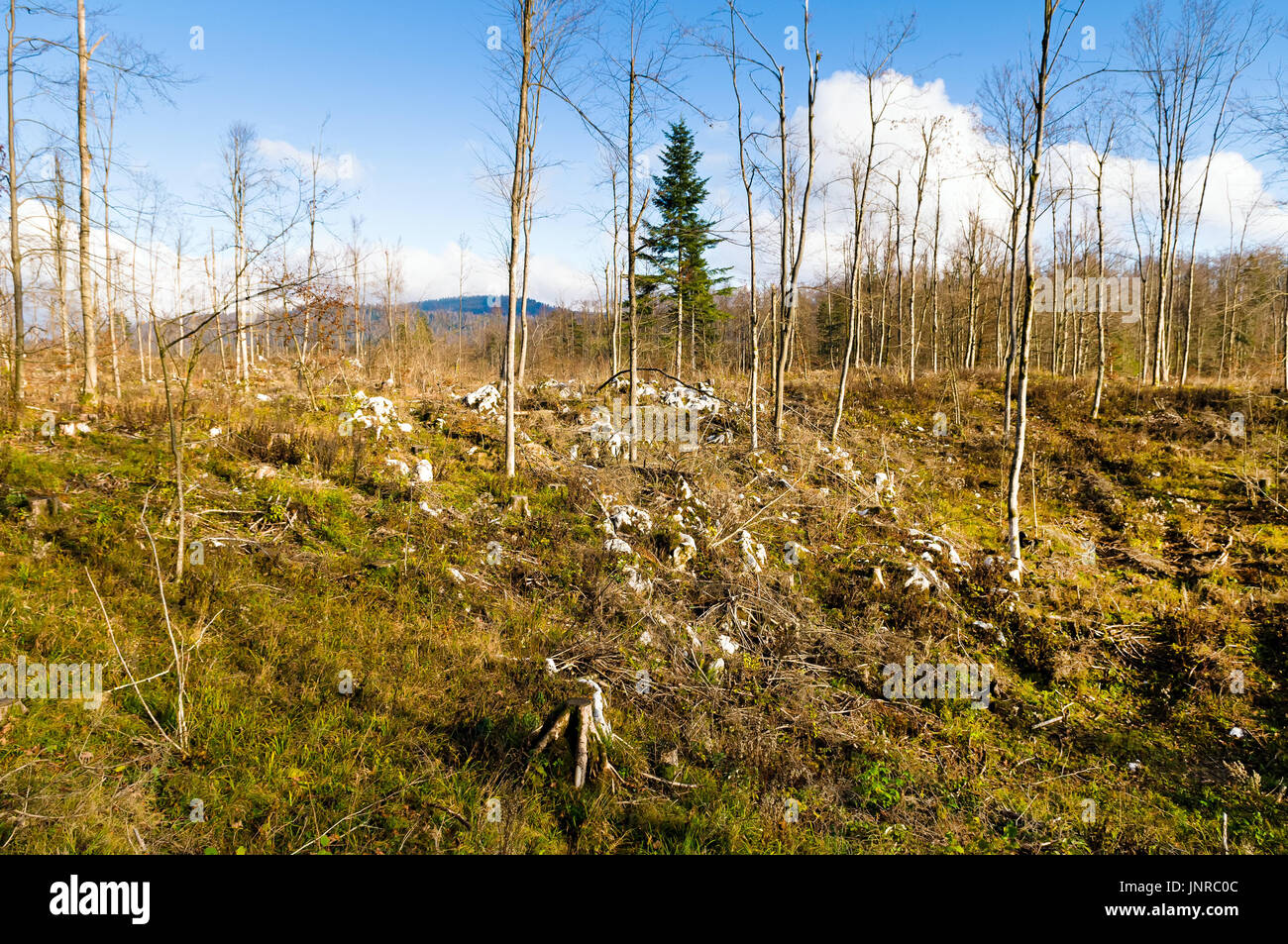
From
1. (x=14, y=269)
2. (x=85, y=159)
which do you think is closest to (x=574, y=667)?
(x=14, y=269)

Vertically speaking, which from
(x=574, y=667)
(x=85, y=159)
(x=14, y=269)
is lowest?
(x=574, y=667)

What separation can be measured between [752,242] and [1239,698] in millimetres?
→ 12148

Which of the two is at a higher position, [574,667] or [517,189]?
[517,189]

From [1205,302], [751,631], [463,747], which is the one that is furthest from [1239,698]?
[1205,302]

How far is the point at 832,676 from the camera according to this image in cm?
661

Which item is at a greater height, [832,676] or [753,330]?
[753,330]

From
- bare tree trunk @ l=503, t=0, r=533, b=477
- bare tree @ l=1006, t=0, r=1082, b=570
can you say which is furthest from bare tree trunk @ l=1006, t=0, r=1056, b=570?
bare tree trunk @ l=503, t=0, r=533, b=477

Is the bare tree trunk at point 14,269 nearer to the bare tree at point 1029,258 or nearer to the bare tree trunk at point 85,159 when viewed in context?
the bare tree trunk at point 85,159

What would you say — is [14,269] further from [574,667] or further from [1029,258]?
[1029,258]

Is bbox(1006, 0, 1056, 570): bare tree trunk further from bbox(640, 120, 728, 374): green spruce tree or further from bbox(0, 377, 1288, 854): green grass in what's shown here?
bbox(640, 120, 728, 374): green spruce tree

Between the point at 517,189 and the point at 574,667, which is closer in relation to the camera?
the point at 574,667

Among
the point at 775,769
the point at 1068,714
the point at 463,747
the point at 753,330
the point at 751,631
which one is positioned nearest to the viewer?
the point at 463,747

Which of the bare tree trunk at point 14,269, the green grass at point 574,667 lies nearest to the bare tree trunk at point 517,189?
the green grass at point 574,667

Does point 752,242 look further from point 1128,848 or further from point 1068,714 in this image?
point 1128,848
